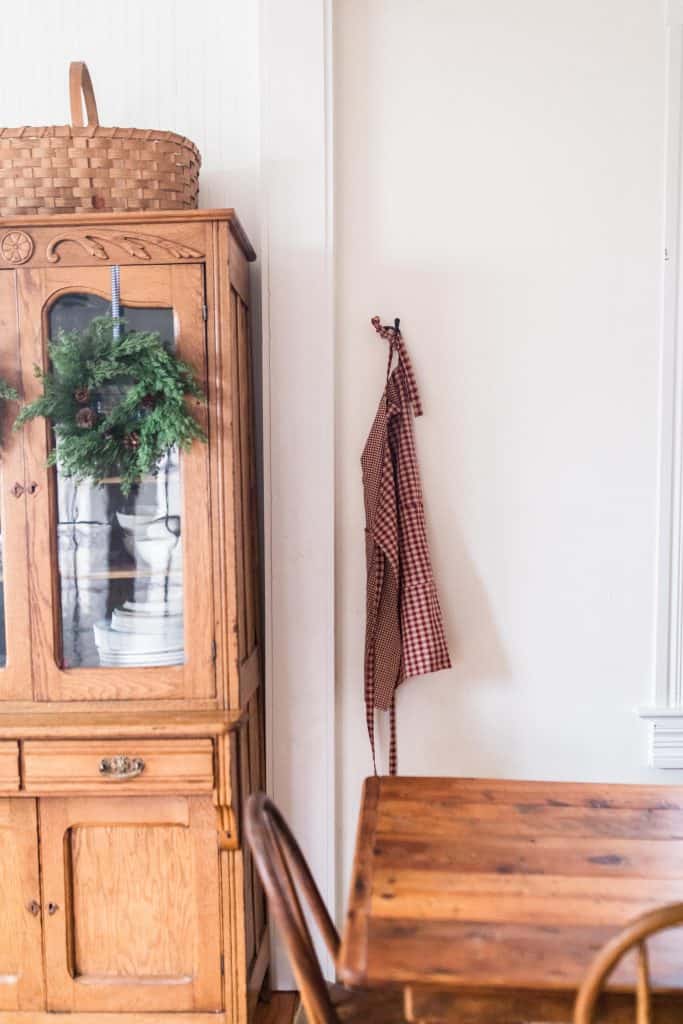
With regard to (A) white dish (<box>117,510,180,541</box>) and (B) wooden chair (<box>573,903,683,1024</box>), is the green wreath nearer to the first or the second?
(A) white dish (<box>117,510,180,541</box>)

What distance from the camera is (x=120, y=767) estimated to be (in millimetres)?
1928

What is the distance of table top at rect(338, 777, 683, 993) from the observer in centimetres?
117

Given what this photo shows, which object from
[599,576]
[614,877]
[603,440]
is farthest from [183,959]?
[603,440]

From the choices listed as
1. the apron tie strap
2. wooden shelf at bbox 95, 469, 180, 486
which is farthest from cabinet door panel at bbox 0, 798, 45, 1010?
the apron tie strap

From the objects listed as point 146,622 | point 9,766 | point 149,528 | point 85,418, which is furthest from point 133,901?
point 85,418

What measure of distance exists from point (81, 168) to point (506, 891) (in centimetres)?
177

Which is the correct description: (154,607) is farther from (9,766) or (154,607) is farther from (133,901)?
(133,901)

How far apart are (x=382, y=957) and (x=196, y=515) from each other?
107 centimetres

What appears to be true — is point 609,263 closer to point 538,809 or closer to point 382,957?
point 538,809

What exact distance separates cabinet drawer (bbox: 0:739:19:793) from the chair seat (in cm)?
86

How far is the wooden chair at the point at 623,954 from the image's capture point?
1.08 m

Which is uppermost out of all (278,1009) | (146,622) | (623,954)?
(146,622)

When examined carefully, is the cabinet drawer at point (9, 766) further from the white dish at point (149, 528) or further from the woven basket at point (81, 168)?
the woven basket at point (81, 168)

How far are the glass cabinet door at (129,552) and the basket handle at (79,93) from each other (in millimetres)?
413
